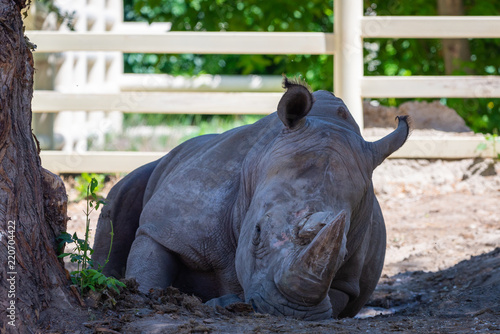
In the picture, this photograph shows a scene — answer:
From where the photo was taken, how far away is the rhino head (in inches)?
111

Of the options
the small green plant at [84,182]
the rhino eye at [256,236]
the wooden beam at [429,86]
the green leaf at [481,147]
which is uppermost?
the wooden beam at [429,86]

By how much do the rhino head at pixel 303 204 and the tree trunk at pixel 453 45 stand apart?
6.92 metres

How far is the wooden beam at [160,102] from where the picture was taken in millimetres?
7793

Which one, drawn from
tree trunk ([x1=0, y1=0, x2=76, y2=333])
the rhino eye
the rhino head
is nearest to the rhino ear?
the rhino head

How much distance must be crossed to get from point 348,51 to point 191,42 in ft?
5.43

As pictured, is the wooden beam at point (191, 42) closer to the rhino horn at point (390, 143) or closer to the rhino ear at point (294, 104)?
the rhino horn at point (390, 143)

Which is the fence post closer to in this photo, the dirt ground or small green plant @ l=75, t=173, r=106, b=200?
the dirt ground

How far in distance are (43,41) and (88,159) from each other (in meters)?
1.36

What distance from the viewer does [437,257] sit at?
5793 mm

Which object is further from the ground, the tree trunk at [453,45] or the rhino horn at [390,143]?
the tree trunk at [453,45]

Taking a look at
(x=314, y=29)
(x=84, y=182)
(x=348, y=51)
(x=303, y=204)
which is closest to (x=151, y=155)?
(x=84, y=182)

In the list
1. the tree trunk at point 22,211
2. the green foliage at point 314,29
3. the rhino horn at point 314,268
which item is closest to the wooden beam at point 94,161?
the green foliage at point 314,29

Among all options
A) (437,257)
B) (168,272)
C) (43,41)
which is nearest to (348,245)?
(168,272)

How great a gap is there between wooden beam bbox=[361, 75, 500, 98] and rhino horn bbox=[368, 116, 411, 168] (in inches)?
158
